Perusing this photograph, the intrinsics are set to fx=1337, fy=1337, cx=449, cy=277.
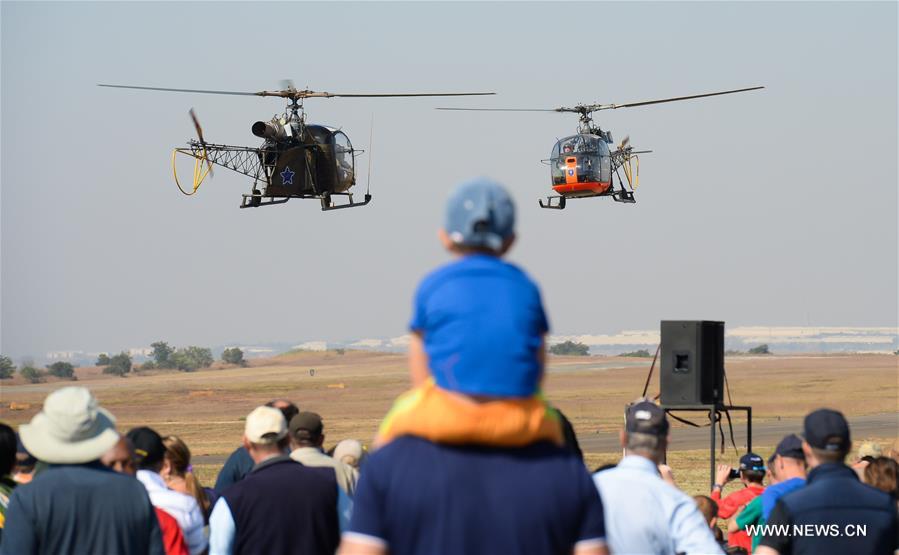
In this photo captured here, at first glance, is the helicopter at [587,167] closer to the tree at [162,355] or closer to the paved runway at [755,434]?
the paved runway at [755,434]

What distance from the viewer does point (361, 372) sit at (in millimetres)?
86562

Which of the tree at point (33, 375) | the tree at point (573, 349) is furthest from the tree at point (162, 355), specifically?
the tree at point (573, 349)

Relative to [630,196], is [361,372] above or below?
below

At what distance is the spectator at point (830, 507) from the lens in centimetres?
578

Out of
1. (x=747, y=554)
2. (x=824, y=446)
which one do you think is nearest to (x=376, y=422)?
(x=747, y=554)

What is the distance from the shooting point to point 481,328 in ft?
10.5

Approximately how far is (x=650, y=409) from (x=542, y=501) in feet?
6.98

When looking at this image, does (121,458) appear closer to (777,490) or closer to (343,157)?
(777,490)

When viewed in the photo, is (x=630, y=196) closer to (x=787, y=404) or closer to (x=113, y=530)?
(x=787, y=404)

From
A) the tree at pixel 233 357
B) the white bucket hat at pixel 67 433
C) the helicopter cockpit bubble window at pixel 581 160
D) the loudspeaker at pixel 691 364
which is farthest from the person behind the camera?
the tree at pixel 233 357

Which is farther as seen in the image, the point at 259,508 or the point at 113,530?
the point at 259,508

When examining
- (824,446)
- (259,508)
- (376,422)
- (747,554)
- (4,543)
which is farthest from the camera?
(376,422)

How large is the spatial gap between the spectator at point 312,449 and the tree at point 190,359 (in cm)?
9380

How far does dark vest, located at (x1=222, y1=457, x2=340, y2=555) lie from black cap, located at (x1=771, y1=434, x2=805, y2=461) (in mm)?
2571
